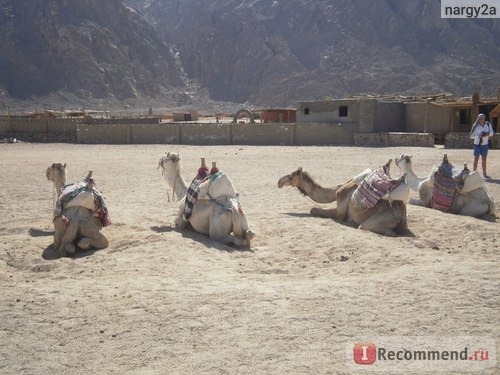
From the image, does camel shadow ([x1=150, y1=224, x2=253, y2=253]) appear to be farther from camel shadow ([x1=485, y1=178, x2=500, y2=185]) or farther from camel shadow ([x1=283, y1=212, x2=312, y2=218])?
camel shadow ([x1=485, y1=178, x2=500, y2=185])

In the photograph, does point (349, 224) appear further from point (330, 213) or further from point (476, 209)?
point (476, 209)

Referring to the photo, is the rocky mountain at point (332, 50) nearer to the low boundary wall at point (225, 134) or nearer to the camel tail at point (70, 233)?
the low boundary wall at point (225, 134)

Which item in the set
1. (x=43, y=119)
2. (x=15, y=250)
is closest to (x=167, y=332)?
(x=15, y=250)

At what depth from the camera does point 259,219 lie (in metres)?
9.62

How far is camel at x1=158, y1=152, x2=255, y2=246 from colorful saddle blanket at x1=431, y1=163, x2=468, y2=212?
3.70 m

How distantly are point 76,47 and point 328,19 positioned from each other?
4051 centimetres

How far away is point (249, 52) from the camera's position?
99.6m

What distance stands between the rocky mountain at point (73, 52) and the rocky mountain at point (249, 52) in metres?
0.14

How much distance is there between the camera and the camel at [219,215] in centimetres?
799

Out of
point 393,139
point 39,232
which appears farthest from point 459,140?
point 39,232

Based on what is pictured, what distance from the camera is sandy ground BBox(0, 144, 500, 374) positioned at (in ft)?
15.0

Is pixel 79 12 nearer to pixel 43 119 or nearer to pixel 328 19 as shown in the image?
pixel 328 19

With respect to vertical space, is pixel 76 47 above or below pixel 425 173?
above

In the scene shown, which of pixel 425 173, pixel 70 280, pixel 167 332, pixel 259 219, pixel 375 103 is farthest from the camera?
pixel 375 103
